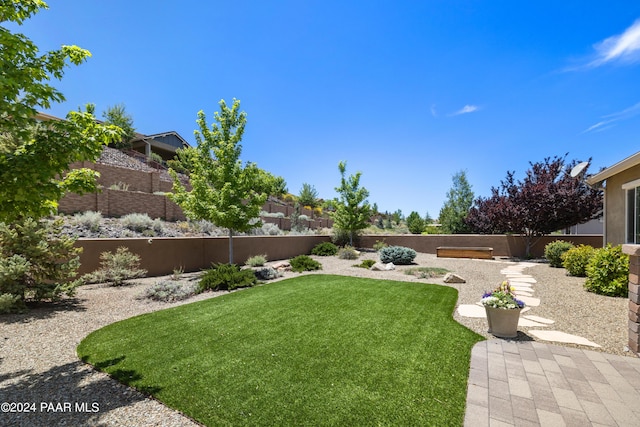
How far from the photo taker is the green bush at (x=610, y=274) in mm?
6668

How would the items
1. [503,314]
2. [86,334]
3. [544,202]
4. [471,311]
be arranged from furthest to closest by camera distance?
[544,202] < [471,311] < [86,334] < [503,314]

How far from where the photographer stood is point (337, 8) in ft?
27.8

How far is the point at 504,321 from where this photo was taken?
447 centimetres

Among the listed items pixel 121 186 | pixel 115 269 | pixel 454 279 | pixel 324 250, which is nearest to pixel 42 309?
pixel 115 269

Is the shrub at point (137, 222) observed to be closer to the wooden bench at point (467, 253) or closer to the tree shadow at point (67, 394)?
the tree shadow at point (67, 394)

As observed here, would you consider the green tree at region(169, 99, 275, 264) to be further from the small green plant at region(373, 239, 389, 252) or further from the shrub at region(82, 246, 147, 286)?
the small green plant at region(373, 239, 389, 252)

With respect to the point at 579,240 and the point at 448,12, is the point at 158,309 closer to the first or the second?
the point at 448,12

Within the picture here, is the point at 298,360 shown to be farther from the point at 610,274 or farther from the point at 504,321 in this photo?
the point at 610,274

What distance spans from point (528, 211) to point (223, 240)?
1476 centimetres

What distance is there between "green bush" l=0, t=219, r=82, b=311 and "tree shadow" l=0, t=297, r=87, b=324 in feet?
0.51

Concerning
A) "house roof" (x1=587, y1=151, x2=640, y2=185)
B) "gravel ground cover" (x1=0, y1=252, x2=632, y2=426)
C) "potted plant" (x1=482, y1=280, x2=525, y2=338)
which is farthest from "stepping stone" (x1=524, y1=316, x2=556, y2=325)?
"house roof" (x1=587, y1=151, x2=640, y2=185)

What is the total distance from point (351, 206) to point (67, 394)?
55.4 feet

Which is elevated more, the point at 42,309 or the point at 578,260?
the point at 578,260

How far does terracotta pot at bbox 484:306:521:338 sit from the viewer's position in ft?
14.5
